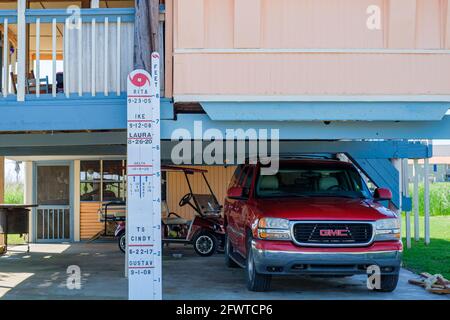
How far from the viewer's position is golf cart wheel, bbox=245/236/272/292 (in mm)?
8938

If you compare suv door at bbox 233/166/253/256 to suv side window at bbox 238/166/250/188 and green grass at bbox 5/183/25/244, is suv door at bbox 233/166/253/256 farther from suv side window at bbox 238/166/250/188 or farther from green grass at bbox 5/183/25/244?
→ green grass at bbox 5/183/25/244

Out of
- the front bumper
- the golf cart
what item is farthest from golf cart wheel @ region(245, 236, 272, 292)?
the golf cart

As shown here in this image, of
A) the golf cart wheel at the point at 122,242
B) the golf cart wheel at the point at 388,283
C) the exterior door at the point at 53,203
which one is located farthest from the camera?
the exterior door at the point at 53,203

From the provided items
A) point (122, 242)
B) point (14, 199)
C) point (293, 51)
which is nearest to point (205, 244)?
point (122, 242)

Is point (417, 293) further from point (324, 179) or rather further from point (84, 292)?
point (84, 292)

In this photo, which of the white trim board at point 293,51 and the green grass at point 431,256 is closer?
the white trim board at point 293,51

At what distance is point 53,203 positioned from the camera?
1752cm

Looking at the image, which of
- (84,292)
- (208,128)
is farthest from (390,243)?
(84,292)

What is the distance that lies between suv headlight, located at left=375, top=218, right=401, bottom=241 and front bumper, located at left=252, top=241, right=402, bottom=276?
192 mm

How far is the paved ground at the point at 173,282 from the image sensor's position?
9109 millimetres

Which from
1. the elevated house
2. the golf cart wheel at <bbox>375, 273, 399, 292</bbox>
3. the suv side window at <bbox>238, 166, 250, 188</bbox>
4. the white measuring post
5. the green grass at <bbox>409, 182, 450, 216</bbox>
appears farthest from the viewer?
the green grass at <bbox>409, 182, 450, 216</bbox>

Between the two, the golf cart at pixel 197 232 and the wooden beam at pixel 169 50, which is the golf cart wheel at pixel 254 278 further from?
the golf cart at pixel 197 232

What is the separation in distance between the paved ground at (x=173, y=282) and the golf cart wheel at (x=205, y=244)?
7.6 inches

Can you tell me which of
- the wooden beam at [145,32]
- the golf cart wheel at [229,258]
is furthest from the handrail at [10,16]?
the golf cart wheel at [229,258]
